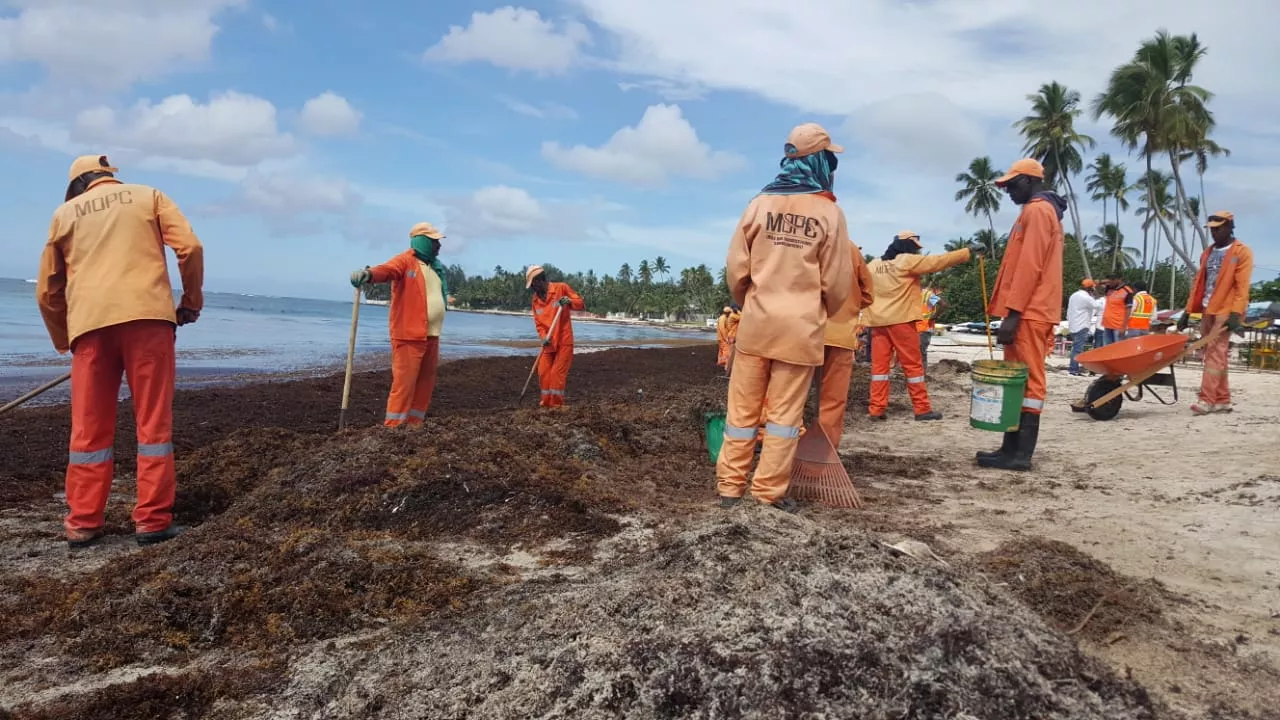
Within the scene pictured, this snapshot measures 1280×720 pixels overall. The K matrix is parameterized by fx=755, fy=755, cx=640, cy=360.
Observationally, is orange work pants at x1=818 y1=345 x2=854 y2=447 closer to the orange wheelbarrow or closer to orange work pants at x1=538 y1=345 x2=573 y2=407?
the orange wheelbarrow

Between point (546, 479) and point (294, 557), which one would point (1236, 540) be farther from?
point (294, 557)

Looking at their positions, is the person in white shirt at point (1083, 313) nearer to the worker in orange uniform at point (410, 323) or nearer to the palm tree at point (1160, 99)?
the worker in orange uniform at point (410, 323)

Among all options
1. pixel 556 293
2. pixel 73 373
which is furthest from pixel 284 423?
pixel 73 373

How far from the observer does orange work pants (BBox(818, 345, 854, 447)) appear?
4988 mm

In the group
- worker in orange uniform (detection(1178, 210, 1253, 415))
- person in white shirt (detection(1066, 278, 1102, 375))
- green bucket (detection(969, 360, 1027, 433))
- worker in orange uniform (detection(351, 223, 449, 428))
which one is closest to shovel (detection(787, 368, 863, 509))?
green bucket (detection(969, 360, 1027, 433))

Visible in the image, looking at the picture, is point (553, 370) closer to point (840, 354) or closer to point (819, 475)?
point (840, 354)

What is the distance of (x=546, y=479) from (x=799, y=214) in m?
2.06

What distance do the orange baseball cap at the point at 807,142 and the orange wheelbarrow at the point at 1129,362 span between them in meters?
4.16

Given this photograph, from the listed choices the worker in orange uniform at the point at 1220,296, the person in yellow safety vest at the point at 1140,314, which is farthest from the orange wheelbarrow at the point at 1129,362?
the person in yellow safety vest at the point at 1140,314

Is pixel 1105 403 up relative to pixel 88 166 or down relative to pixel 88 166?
down

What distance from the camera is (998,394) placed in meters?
5.33

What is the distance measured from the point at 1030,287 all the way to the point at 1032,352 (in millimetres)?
451

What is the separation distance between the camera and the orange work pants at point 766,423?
3.70 meters

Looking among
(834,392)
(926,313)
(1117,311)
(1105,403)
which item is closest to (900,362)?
(1105,403)
